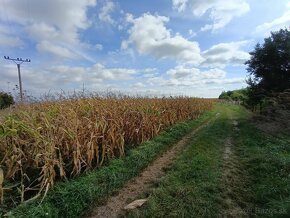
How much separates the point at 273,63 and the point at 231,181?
13356mm

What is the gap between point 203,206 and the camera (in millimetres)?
4016

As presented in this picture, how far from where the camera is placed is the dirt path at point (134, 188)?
410 centimetres

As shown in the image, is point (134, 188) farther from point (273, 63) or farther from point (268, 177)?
point (273, 63)

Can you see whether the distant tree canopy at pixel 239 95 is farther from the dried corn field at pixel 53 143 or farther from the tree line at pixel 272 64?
the dried corn field at pixel 53 143

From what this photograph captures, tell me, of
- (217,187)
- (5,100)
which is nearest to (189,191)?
(217,187)

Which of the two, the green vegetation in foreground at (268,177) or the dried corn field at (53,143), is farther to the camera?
the dried corn field at (53,143)

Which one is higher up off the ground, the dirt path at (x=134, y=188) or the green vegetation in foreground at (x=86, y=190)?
the green vegetation in foreground at (x=86, y=190)

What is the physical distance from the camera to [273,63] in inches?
639

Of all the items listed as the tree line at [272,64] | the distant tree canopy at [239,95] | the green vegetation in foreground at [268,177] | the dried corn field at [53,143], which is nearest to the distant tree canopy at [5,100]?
the dried corn field at [53,143]

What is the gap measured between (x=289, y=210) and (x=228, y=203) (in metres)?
0.84

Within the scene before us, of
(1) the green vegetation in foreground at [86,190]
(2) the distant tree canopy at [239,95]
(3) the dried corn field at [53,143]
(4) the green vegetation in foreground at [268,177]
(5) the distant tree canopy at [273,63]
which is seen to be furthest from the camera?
(2) the distant tree canopy at [239,95]

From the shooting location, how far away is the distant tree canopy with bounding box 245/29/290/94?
1582 centimetres

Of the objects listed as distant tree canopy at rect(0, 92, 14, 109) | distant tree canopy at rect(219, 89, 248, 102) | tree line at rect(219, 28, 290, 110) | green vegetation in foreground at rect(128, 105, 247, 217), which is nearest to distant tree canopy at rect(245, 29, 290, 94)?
tree line at rect(219, 28, 290, 110)

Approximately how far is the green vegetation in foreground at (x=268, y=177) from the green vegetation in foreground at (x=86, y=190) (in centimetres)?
228
